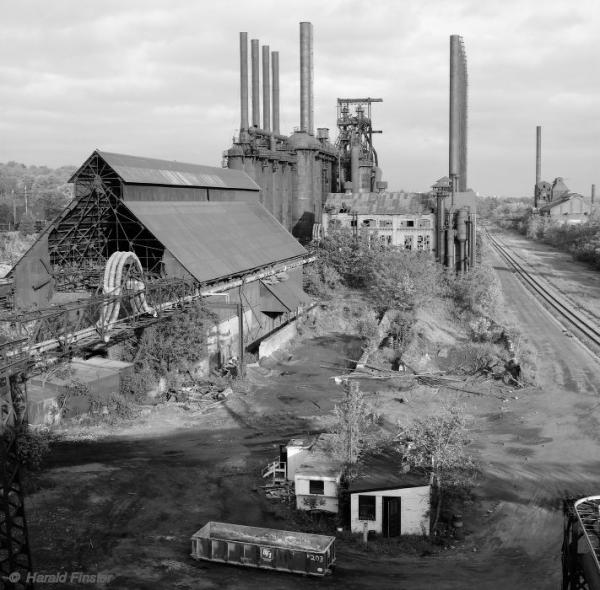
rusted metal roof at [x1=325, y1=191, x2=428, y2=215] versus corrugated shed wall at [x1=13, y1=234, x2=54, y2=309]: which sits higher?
rusted metal roof at [x1=325, y1=191, x2=428, y2=215]

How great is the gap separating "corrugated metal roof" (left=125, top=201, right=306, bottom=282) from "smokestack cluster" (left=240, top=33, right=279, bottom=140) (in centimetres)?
1797

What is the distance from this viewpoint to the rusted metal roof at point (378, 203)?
5666cm

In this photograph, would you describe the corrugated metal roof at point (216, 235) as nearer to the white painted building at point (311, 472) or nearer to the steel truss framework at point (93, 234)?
the steel truss framework at point (93, 234)

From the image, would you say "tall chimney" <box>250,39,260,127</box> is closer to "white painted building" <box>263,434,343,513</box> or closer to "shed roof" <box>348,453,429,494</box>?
"white painted building" <box>263,434,343,513</box>

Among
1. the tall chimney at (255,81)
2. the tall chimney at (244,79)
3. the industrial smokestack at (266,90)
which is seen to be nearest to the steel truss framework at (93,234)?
the tall chimney at (244,79)

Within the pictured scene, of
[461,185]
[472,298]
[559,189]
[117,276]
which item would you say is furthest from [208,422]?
[559,189]

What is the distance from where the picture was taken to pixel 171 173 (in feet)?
125

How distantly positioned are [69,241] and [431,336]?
19.7 metres

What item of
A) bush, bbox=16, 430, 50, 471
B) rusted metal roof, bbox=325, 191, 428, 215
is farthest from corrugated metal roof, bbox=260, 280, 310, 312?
bush, bbox=16, 430, 50, 471

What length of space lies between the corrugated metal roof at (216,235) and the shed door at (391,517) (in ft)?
52.0

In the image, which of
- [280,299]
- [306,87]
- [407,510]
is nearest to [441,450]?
[407,510]

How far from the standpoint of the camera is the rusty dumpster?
15592mm

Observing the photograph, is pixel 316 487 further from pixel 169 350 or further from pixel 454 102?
pixel 454 102

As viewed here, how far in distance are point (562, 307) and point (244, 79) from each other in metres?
35.3
